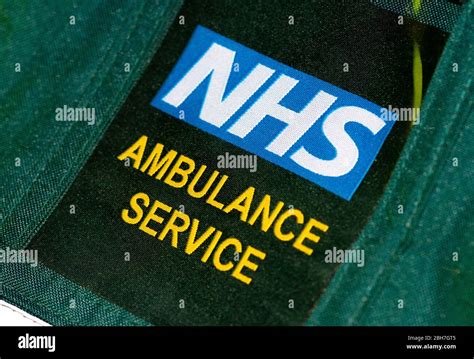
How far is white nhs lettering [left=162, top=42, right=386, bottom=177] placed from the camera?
11.4ft

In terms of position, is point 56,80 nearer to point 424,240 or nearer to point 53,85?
point 53,85

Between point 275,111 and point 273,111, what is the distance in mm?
10

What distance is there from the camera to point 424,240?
3342mm

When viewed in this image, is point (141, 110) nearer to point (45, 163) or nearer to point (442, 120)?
point (45, 163)

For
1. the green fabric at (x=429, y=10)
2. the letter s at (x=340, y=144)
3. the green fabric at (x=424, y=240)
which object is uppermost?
the green fabric at (x=429, y=10)

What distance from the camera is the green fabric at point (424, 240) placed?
130 inches

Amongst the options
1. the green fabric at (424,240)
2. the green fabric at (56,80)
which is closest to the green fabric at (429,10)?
the green fabric at (424,240)

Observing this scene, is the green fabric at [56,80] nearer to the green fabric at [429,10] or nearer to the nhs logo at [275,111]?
the nhs logo at [275,111]

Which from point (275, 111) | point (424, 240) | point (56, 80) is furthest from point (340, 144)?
point (56, 80)

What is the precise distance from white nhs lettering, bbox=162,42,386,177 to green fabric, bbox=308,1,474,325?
278 mm

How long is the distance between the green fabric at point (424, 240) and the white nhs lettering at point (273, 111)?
278 mm

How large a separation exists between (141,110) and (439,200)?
157 centimetres

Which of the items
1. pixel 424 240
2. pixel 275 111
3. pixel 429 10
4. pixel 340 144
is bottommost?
pixel 424 240

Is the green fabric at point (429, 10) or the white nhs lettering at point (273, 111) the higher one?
the green fabric at point (429, 10)
